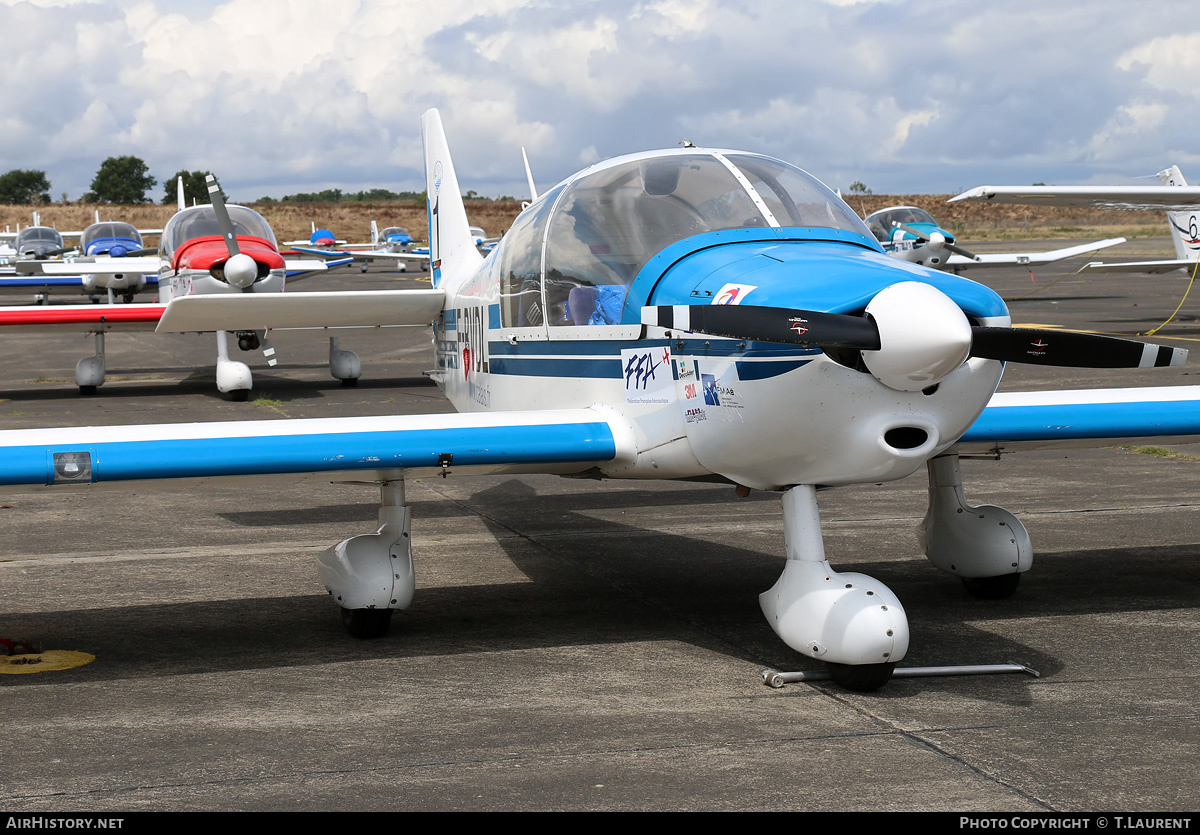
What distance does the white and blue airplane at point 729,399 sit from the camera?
454cm

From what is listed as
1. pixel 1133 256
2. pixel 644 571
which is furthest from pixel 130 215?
pixel 644 571

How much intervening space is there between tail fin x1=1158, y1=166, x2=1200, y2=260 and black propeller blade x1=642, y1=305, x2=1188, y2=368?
84.7 ft

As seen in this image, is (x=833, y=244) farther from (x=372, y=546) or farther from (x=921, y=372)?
(x=372, y=546)

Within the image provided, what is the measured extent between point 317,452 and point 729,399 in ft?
5.75

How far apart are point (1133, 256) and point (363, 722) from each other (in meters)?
57.2

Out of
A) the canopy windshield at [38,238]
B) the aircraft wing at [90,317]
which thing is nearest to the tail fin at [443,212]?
the aircraft wing at [90,317]

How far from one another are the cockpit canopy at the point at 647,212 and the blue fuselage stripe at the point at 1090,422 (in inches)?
45.5

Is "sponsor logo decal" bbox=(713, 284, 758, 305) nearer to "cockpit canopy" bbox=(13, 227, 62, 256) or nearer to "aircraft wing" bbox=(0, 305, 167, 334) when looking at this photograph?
"aircraft wing" bbox=(0, 305, 167, 334)

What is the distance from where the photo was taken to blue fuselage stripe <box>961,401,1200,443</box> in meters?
5.94

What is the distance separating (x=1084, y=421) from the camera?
19.6 ft

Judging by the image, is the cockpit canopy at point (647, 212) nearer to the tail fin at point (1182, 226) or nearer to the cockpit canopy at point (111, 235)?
the tail fin at point (1182, 226)

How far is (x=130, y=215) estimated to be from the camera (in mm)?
91062

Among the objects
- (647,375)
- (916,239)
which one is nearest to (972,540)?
(647,375)

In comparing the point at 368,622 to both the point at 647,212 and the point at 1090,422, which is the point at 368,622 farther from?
the point at 1090,422
